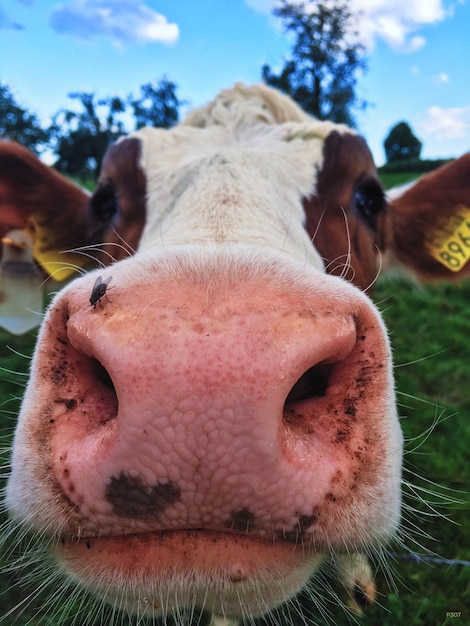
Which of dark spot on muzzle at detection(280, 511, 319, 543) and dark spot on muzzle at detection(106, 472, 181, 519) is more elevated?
dark spot on muzzle at detection(106, 472, 181, 519)

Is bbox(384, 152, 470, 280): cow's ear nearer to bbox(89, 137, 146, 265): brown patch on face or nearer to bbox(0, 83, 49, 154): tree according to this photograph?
bbox(89, 137, 146, 265): brown patch on face

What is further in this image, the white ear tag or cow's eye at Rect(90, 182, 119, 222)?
the white ear tag

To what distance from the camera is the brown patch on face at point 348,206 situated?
2.75 metres

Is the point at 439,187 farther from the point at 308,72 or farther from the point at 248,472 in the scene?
the point at 308,72

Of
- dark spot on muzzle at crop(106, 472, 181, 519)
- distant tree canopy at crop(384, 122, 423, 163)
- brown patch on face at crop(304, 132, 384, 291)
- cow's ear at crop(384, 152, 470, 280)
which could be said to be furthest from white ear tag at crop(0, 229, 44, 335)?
distant tree canopy at crop(384, 122, 423, 163)

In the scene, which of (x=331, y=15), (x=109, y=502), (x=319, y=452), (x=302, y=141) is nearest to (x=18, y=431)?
(x=109, y=502)

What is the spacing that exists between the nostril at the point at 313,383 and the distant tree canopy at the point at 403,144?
168 ft

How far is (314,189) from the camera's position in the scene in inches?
111

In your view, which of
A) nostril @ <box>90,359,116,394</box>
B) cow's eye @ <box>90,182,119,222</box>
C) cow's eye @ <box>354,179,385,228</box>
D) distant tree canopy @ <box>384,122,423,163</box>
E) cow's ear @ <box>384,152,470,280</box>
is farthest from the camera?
Result: distant tree canopy @ <box>384,122,423,163</box>

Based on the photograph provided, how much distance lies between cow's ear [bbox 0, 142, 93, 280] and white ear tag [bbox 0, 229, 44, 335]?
7cm

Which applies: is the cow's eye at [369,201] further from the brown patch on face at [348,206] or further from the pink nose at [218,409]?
the pink nose at [218,409]

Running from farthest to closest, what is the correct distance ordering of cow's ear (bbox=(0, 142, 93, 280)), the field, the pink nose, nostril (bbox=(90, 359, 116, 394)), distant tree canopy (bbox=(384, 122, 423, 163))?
distant tree canopy (bbox=(384, 122, 423, 163)), cow's ear (bbox=(0, 142, 93, 280)), the field, nostril (bbox=(90, 359, 116, 394)), the pink nose

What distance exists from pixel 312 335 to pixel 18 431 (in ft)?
2.80

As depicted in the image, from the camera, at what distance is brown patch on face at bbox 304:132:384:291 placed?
9.02 feet
